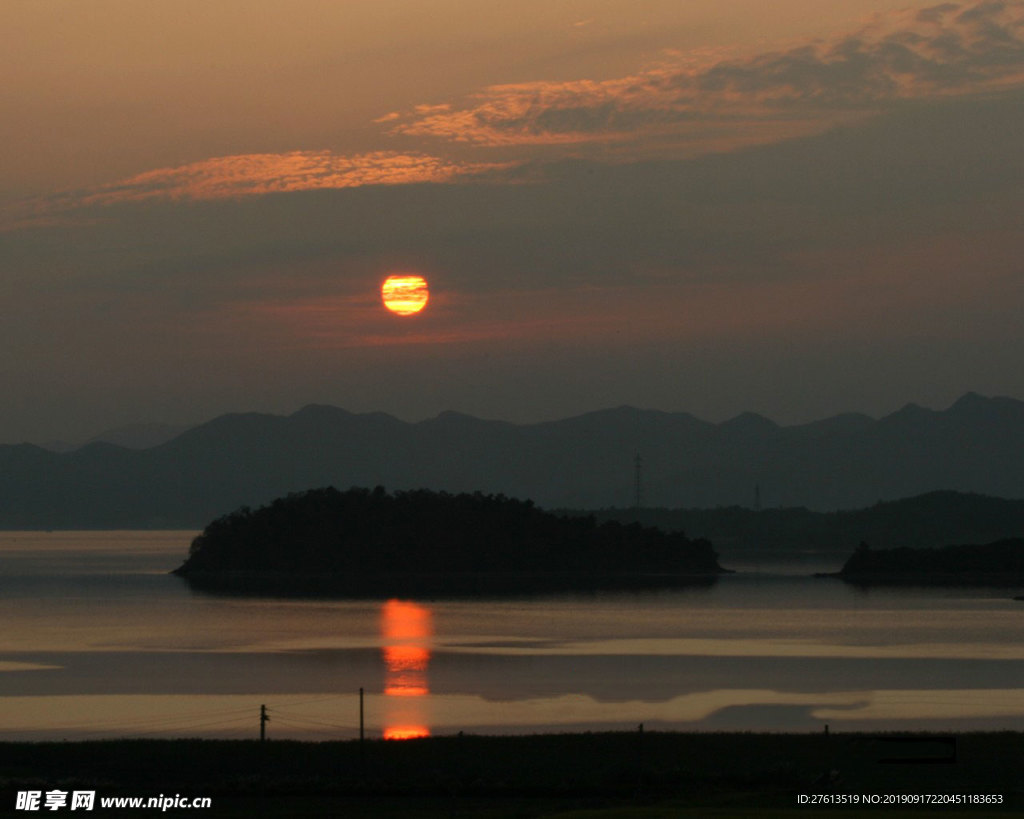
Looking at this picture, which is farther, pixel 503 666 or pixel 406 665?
pixel 406 665

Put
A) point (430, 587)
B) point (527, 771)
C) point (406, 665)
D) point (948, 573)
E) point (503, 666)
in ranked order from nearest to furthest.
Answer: point (527, 771)
point (503, 666)
point (406, 665)
point (430, 587)
point (948, 573)

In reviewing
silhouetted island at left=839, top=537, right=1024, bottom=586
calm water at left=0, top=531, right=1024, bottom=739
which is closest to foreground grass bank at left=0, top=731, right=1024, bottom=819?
calm water at left=0, top=531, right=1024, bottom=739

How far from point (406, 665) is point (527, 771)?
43.5 m

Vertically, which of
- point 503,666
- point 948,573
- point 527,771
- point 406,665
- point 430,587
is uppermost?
point 948,573

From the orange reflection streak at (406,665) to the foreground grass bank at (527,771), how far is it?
564cm

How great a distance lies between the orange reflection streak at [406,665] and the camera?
2299 inches

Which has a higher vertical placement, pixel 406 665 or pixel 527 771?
pixel 406 665

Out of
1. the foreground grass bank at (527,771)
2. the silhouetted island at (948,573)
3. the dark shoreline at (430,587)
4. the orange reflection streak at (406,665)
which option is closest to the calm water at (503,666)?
the orange reflection streak at (406,665)

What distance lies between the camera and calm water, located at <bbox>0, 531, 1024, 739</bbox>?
60.0 m

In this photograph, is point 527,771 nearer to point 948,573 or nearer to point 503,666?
point 503,666

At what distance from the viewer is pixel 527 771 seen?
43031 millimetres

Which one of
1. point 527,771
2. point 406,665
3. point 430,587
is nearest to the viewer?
point 527,771

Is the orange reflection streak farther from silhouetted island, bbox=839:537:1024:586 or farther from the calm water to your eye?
silhouetted island, bbox=839:537:1024:586

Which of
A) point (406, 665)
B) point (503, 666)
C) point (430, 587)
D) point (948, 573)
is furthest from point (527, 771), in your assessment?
point (948, 573)
